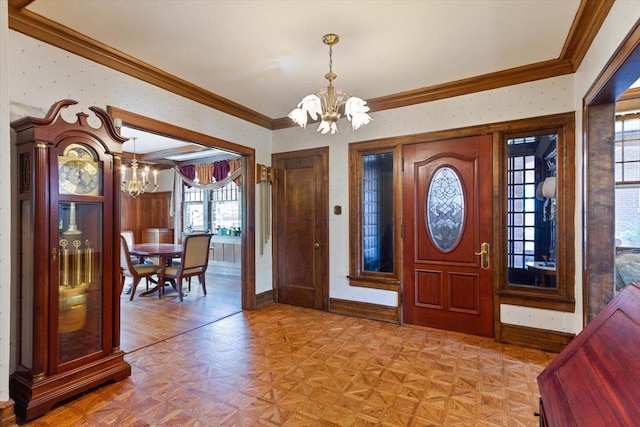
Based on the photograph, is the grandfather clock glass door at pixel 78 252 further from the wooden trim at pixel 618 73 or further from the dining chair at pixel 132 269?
the wooden trim at pixel 618 73

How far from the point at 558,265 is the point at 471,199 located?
1.03 meters

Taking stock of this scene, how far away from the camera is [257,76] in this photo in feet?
11.4

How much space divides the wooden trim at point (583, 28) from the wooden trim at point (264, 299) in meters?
4.41

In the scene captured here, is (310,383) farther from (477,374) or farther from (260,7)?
(260,7)

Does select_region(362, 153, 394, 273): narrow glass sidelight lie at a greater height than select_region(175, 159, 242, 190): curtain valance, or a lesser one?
lesser

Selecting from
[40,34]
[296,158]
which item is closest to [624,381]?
[40,34]

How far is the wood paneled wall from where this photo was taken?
8383 millimetres

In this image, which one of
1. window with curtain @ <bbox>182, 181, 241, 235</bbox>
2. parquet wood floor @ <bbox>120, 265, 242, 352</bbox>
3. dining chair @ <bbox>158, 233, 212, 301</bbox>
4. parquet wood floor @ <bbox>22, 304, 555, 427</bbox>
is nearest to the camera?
parquet wood floor @ <bbox>22, 304, 555, 427</bbox>

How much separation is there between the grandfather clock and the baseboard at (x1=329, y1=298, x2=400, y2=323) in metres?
2.52

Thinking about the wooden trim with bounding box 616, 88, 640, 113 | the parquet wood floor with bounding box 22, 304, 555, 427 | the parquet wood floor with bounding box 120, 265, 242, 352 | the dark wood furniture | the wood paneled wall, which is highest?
the wooden trim with bounding box 616, 88, 640, 113

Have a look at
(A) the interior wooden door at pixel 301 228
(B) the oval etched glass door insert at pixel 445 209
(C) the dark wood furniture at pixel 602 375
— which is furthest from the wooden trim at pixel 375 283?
(C) the dark wood furniture at pixel 602 375

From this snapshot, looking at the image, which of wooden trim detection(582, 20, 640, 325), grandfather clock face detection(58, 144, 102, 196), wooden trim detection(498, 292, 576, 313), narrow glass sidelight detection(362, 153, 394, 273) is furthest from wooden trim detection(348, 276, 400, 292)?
grandfather clock face detection(58, 144, 102, 196)

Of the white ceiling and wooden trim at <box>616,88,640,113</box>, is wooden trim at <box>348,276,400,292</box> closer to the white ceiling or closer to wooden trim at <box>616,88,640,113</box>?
the white ceiling

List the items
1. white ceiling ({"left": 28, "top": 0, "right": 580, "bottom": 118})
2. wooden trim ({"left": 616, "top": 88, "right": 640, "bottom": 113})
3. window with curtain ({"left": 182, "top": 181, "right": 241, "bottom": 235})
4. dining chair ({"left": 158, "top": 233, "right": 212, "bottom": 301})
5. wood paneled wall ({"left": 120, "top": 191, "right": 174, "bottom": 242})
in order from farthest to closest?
wood paneled wall ({"left": 120, "top": 191, "right": 174, "bottom": 242}), window with curtain ({"left": 182, "top": 181, "right": 241, "bottom": 235}), dining chair ({"left": 158, "top": 233, "right": 212, "bottom": 301}), wooden trim ({"left": 616, "top": 88, "right": 640, "bottom": 113}), white ceiling ({"left": 28, "top": 0, "right": 580, "bottom": 118})
